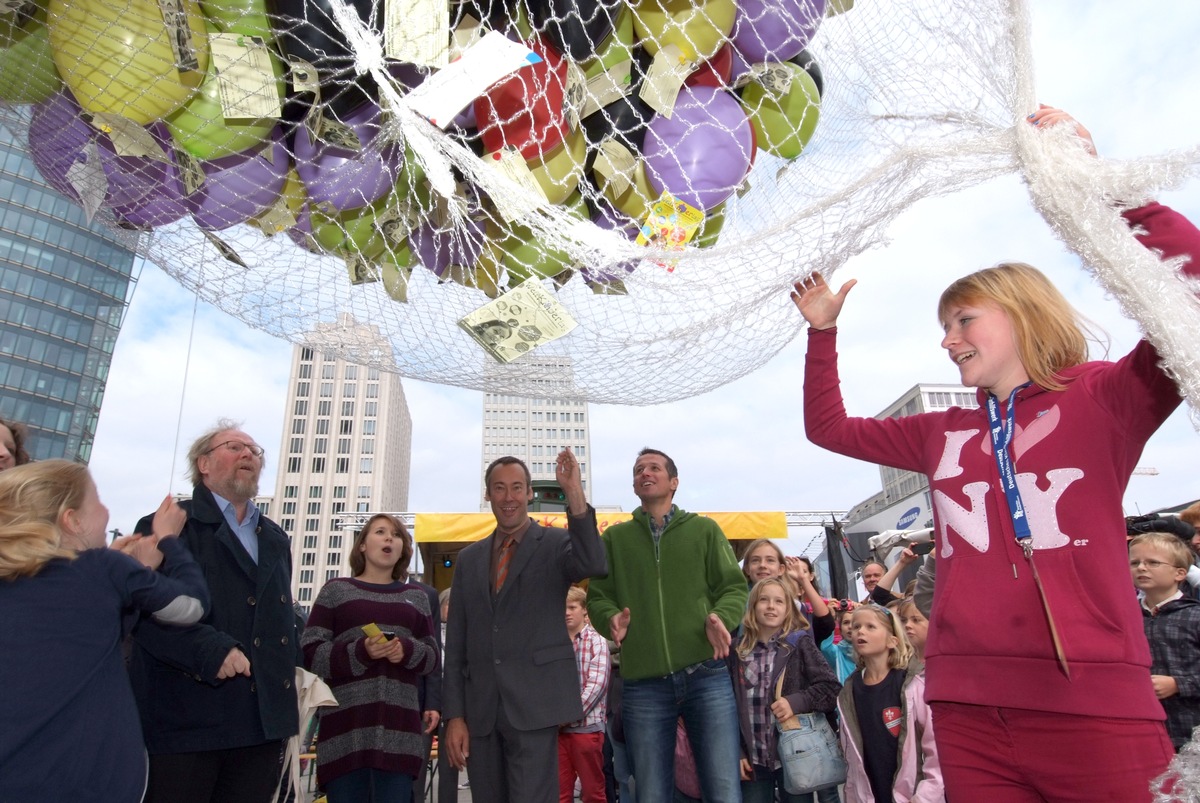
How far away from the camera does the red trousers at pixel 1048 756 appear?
40.9 inches

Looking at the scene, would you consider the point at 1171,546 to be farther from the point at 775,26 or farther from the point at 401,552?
the point at 401,552

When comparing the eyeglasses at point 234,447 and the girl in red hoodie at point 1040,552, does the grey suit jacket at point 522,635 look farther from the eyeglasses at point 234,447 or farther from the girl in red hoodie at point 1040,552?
the girl in red hoodie at point 1040,552

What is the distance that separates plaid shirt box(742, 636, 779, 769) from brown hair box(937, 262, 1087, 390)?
2.13 m

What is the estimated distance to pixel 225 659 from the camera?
192 cm

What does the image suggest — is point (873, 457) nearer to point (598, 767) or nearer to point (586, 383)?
point (586, 383)

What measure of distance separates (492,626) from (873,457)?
1.44 meters

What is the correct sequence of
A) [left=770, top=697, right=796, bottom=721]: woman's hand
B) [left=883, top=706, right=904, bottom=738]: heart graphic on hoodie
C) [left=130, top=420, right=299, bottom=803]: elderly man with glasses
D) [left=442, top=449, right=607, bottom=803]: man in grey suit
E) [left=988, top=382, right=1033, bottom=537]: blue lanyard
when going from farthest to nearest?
1. [left=770, top=697, right=796, bottom=721]: woman's hand
2. [left=883, top=706, right=904, bottom=738]: heart graphic on hoodie
3. [left=442, top=449, right=607, bottom=803]: man in grey suit
4. [left=130, top=420, right=299, bottom=803]: elderly man with glasses
5. [left=988, top=382, right=1033, bottom=537]: blue lanyard

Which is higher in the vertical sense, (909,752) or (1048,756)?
(1048,756)

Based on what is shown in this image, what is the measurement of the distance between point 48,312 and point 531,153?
52.1m

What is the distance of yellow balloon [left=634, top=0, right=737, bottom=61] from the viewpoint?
135 cm

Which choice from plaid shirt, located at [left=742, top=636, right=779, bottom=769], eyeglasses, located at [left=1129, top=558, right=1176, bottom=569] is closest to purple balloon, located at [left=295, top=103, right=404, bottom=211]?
plaid shirt, located at [left=742, top=636, right=779, bottom=769]

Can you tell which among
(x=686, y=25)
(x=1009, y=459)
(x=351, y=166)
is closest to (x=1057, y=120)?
(x=1009, y=459)

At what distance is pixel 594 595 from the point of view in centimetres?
285

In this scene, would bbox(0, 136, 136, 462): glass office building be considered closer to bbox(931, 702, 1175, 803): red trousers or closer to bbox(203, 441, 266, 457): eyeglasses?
bbox(203, 441, 266, 457): eyeglasses
